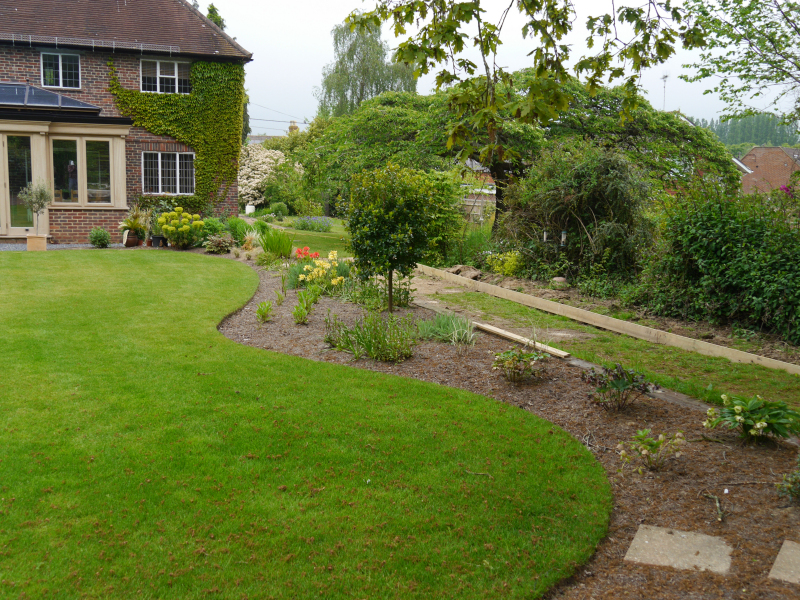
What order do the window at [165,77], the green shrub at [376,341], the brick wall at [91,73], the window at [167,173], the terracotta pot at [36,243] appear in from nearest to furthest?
the green shrub at [376,341]
the terracotta pot at [36,243]
the brick wall at [91,73]
the window at [165,77]
the window at [167,173]

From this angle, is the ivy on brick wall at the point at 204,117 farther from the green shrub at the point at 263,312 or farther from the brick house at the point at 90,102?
the green shrub at the point at 263,312

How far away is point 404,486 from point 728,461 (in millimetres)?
2411

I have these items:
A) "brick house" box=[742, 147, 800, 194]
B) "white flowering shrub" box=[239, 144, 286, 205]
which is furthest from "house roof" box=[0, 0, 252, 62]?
"brick house" box=[742, 147, 800, 194]

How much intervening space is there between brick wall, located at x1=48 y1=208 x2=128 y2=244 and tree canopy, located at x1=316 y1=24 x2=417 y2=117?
57.1 feet

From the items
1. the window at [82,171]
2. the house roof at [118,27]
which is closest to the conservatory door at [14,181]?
the window at [82,171]

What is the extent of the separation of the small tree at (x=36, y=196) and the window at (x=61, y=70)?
4702mm

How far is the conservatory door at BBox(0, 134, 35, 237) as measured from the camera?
17500 millimetres

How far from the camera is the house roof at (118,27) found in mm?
19891

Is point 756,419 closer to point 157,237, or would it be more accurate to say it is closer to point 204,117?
point 157,237

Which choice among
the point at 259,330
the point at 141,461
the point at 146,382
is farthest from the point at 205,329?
the point at 141,461

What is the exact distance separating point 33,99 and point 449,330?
16859 millimetres

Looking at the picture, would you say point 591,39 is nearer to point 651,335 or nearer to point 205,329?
point 651,335

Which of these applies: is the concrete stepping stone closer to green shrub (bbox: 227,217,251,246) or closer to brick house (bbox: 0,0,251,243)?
green shrub (bbox: 227,217,251,246)

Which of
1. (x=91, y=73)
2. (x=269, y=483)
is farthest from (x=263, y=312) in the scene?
(x=91, y=73)
